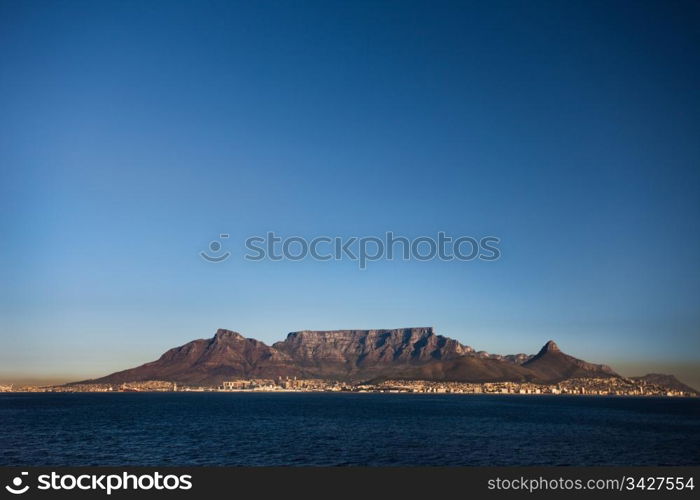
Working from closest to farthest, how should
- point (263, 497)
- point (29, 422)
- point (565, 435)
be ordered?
point (263, 497) → point (565, 435) → point (29, 422)

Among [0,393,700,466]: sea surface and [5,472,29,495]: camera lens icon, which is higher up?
[5,472,29,495]: camera lens icon

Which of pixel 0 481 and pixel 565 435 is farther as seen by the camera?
pixel 565 435

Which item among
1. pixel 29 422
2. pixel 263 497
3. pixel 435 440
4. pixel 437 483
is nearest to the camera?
pixel 263 497

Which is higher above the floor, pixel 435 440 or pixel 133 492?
pixel 133 492

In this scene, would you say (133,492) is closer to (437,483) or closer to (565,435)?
(437,483)

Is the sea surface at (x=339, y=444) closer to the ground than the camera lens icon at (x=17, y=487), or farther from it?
closer to the ground

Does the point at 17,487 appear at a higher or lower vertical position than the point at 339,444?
higher

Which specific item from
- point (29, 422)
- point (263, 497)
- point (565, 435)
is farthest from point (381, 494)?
point (29, 422)

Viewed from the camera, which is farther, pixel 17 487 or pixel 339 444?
pixel 339 444

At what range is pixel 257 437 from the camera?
92562 millimetres

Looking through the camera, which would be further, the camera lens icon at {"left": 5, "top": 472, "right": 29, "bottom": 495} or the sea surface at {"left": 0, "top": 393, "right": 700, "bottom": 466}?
the sea surface at {"left": 0, "top": 393, "right": 700, "bottom": 466}

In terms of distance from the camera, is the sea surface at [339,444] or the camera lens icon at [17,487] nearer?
the camera lens icon at [17,487]

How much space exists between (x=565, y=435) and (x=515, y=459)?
118 feet

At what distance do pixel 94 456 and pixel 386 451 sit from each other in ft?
121
